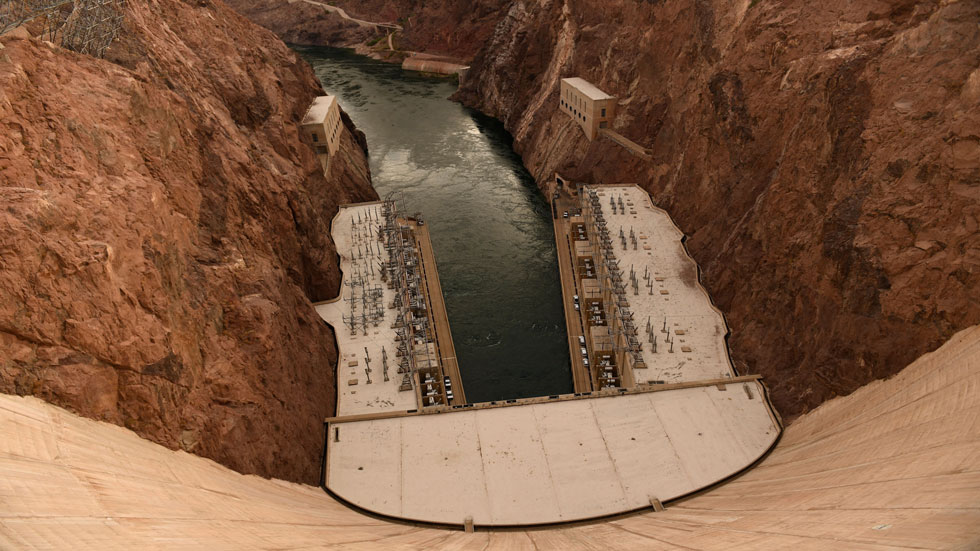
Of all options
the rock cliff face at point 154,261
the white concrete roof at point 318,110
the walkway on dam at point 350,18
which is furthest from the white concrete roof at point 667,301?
the walkway on dam at point 350,18

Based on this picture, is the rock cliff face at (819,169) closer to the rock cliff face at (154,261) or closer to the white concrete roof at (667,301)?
the white concrete roof at (667,301)

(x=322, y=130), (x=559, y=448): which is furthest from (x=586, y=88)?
(x=559, y=448)

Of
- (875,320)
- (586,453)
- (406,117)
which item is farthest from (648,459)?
(406,117)

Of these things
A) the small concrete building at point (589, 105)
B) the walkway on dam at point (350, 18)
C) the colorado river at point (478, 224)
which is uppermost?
the small concrete building at point (589, 105)

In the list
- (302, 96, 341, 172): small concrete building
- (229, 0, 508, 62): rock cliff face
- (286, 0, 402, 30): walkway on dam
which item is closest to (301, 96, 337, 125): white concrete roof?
(302, 96, 341, 172): small concrete building

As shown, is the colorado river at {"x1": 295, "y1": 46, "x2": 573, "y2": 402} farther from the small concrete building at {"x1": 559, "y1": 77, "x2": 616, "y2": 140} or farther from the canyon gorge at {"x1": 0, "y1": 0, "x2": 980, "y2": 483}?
the canyon gorge at {"x1": 0, "y1": 0, "x2": 980, "y2": 483}

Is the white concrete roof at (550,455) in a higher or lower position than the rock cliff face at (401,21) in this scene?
higher

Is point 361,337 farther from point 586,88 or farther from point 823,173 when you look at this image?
point 586,88
